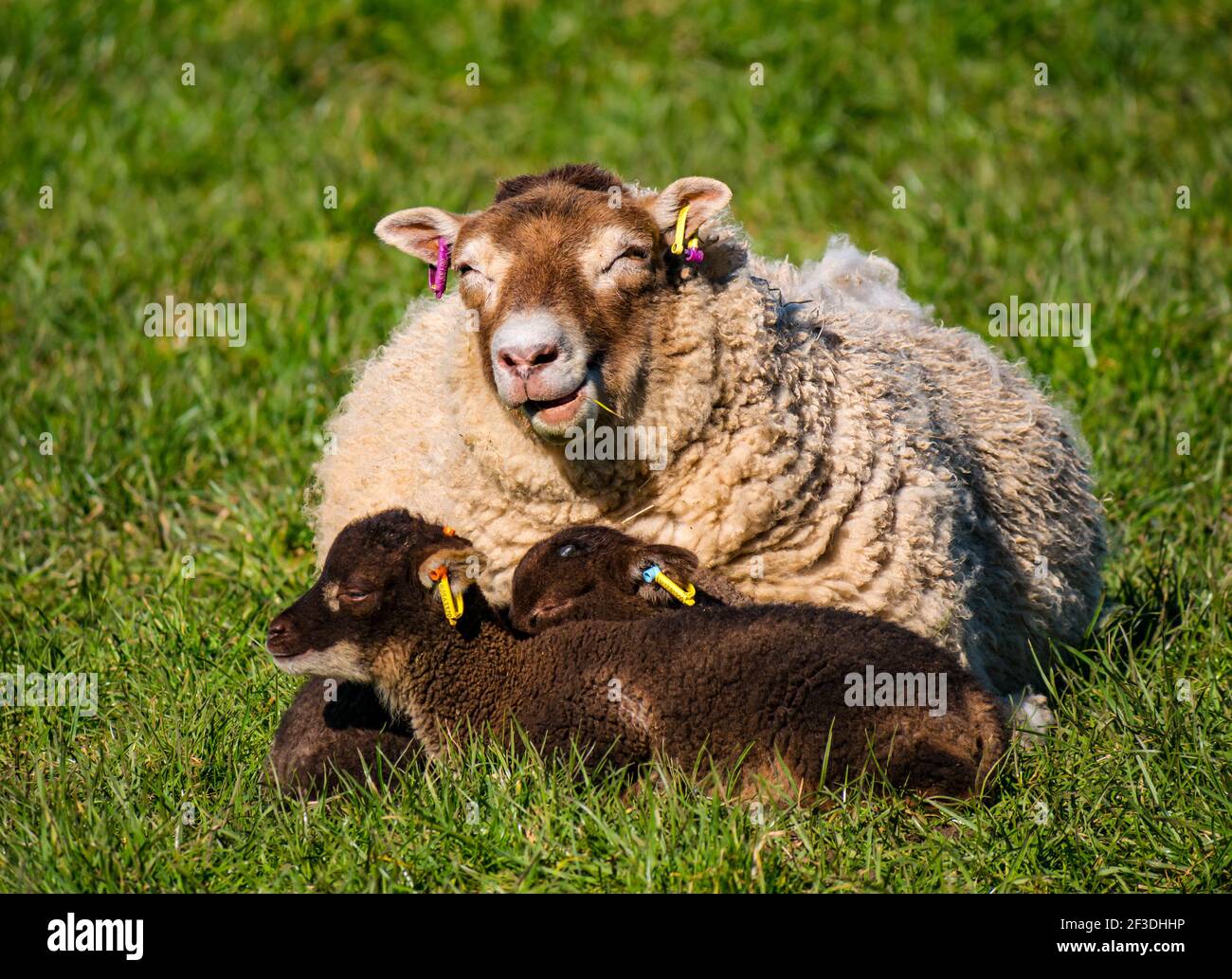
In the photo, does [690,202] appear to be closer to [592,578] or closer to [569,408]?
[569,408]

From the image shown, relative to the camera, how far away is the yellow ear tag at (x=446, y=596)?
4445mm

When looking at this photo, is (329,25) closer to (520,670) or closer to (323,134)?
(323,134)

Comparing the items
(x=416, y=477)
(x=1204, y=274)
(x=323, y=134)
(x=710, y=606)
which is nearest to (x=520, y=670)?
(x=710, y=606)

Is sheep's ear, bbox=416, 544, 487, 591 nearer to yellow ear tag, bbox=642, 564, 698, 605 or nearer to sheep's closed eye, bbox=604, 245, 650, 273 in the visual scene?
yellow ear tag, bbox=642, 564, 698, 605

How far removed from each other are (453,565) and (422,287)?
415cm

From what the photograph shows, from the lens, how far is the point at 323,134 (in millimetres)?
10211

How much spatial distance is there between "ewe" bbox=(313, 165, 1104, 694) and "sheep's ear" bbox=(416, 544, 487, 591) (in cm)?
44
